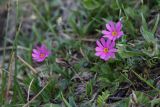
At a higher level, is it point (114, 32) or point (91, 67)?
point (114, 32)

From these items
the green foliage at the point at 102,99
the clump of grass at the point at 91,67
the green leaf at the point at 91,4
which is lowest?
the green foliage at the point at 102,99

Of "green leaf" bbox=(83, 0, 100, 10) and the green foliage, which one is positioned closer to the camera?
the green foliage

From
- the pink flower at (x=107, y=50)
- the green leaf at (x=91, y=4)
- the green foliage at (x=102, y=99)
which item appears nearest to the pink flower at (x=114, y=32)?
the pink flower at (x=107, y=50)

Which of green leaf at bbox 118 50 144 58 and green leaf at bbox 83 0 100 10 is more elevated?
green leaf at bbox 83 0 100 10

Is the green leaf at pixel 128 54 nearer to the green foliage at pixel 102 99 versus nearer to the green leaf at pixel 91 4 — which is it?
the green foliage at pixel 102 99

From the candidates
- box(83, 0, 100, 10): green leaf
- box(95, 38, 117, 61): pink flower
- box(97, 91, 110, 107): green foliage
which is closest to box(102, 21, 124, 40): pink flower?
box(95, 38, 117, 61): pink flower

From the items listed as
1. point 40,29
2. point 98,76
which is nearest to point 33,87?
point 98,76

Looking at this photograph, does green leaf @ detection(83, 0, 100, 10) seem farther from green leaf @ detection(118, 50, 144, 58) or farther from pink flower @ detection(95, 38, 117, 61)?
green leaf @ detection(118, 50, 144, 58)

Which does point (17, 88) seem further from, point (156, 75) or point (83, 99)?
point (156, 75)

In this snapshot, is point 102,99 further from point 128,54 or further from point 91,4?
point 91,4

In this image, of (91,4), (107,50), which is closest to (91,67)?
(107,50)

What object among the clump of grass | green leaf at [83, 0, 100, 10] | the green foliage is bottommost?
the green foliage
